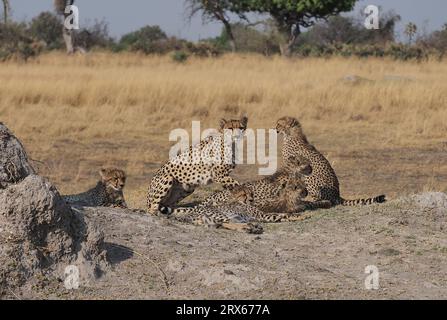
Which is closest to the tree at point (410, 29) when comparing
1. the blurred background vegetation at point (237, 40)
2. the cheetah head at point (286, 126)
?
the blurred background vegetation at point (237, 40)

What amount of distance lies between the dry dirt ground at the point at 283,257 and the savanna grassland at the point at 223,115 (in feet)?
7.33

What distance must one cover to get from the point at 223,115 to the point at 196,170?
7.30 meters

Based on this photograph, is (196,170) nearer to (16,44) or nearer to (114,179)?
(114,179)

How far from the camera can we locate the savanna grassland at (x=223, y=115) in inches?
423

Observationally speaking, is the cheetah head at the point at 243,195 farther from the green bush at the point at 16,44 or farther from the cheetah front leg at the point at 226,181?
the green bush at the point at 16,44

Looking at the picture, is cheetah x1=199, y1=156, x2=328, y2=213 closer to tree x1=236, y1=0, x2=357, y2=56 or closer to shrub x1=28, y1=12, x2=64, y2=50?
tree x1=236, y1=0, x2=357, y2=56

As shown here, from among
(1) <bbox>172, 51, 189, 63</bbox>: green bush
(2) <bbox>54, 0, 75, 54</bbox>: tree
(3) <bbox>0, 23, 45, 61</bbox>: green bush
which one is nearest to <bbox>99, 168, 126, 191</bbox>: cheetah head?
(3) <bbox>0, 23, 45, 61</bbox>: green bush

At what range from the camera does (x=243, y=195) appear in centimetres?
705

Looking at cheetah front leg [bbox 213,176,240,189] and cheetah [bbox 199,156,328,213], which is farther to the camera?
cheetah front leg [bbox 213,176,240,189]

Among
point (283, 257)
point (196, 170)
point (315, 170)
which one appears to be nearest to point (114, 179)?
point (196, 170)

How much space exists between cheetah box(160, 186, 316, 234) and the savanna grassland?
52.7 inches

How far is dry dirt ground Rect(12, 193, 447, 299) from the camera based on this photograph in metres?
4.92

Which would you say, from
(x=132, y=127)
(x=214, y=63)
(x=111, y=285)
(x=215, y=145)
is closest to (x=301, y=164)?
(x=215, y=145)
